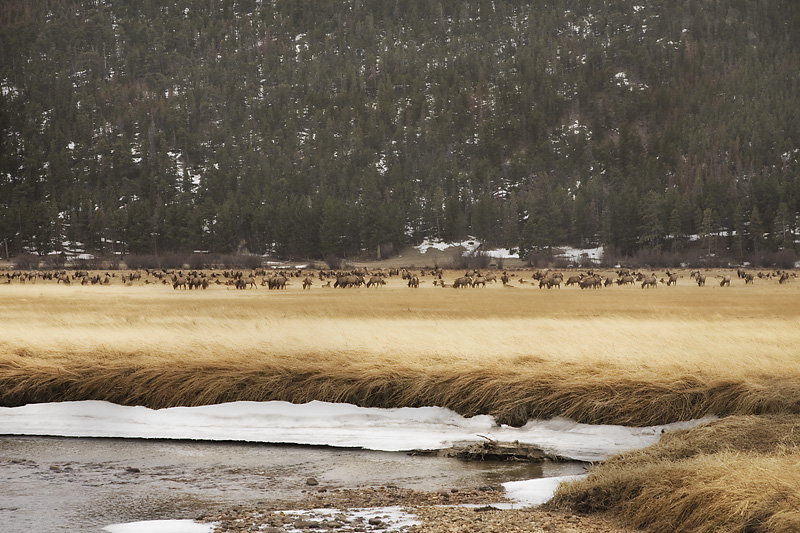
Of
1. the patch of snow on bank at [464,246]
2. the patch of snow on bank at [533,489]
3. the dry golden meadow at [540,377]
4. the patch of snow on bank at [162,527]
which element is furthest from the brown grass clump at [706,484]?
the patch of snow on bank at [464,246]

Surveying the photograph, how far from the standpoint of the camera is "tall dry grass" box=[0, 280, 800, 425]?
51.1ft

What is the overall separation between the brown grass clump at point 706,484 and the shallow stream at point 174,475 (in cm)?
180

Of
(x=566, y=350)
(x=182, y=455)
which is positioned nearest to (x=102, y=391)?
(x=182, y=455)

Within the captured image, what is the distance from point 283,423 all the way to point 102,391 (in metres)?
4.28

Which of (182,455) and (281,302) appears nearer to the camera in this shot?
(182,455)

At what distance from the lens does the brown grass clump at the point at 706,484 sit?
9.03 m

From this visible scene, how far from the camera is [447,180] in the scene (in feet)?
609

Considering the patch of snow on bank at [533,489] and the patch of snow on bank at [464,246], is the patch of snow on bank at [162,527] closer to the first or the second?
the patch of snow on bank at [533,489]

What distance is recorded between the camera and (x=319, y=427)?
16062mm

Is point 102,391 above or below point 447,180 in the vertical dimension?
below

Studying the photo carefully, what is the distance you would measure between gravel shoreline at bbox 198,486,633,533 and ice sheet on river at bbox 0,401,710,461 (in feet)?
10.1

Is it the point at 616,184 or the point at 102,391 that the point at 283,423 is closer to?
the point at 102,391

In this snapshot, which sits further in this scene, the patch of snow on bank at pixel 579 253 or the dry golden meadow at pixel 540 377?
the patch of snow on bank at pixel 579 253

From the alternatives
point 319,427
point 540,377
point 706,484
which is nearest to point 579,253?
point 540,377
